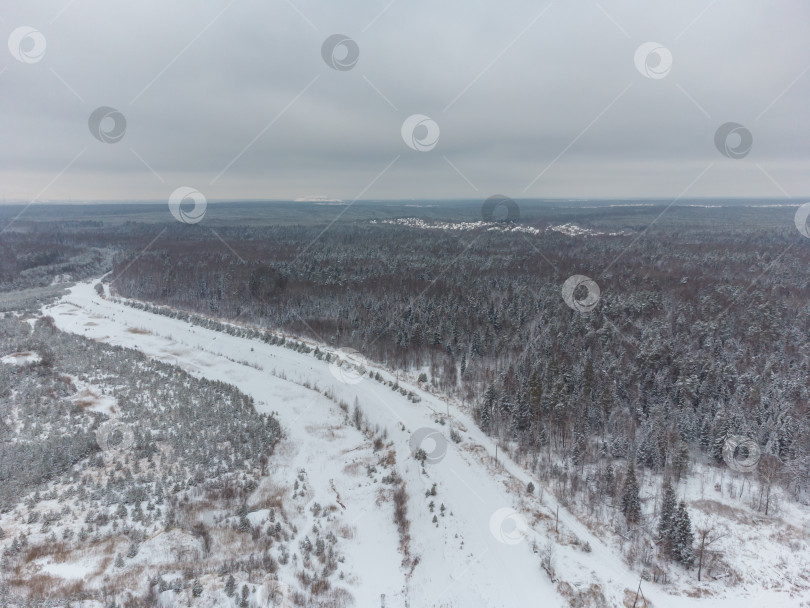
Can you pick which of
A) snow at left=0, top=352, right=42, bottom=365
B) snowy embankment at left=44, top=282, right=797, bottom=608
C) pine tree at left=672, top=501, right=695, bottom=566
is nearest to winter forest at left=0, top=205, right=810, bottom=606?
pine tree at left=672, top=501, right=695, bottom=566

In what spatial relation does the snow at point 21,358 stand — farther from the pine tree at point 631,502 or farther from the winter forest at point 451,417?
the pine tree at point 631,502

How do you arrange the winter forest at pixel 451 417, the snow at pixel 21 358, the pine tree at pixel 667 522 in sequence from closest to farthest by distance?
1. the winter forest at pixel 451 417
2. the pine tree at pixel 667 522
3. the snow at pixel 21 358

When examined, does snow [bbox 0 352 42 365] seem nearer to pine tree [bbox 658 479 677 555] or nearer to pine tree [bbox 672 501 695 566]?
pine tree [bbox 658 479 677 555]

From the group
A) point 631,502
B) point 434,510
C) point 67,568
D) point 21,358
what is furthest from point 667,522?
point 21,358

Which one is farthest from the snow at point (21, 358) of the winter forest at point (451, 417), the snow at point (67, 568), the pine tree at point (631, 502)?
the pine tree at point (631, 502)

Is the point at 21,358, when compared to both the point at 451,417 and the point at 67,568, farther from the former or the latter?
the point at 451,417

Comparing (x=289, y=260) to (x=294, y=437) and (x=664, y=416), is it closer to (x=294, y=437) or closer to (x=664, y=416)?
(x=294, y=437)

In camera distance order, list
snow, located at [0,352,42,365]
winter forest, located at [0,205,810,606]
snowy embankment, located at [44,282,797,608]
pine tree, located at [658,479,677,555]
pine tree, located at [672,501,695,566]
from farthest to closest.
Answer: snow, located at [0,352,42,365] → pine tree, located at [658,479,677,555] → winter forest, located at [0,205,810,606] → pine tree, located at [672,501,695,566] → snowy embankment, located at [44,282,797,608]

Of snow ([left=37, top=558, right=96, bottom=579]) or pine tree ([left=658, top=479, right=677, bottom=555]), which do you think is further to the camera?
pine tree ([left=658, top=479, right=677, bottom=555])
